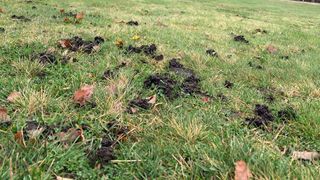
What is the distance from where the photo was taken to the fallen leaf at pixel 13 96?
3518 millimetres

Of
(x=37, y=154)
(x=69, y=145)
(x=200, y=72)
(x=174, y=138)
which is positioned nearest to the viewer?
(x=37, y=154)

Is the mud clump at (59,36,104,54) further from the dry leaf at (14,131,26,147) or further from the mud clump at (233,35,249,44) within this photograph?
the mud clump at (233,35,249,44)

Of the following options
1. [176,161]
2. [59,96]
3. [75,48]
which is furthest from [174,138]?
[75,48]

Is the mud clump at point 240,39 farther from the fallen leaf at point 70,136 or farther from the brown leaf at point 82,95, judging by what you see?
the fallen leaf at point 70,136

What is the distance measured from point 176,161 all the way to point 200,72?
8.80ft

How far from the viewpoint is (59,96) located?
3.90 metres

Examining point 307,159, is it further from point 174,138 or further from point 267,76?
point 267,76

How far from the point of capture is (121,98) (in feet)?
12.8

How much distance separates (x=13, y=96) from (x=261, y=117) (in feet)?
7.78

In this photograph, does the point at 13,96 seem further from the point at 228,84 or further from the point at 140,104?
the point at 228,84

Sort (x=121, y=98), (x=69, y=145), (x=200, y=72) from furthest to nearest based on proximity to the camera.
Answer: (x=200, y=72), (x=121, y=98), (x=69, y=145)

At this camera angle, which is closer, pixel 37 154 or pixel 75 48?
pixel 37 154

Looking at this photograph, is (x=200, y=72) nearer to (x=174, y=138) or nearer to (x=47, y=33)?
(x=174, y=138)

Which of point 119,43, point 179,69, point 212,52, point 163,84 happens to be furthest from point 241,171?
point 212,52
